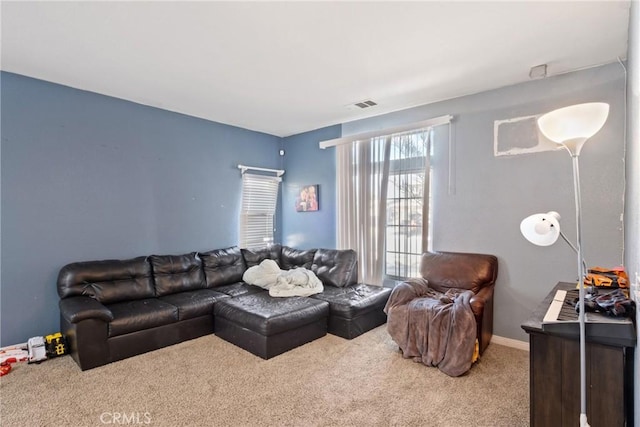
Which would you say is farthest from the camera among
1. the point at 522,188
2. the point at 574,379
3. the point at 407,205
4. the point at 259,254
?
the point at 259,254

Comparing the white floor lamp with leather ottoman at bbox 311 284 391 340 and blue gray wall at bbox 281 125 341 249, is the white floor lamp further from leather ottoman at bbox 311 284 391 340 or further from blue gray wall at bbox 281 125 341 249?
blue gray wall at bbox 281 125 341 249

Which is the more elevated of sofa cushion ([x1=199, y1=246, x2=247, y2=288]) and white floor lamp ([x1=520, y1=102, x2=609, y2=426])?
white floor lamp ([x1=520, y1=102, x2=609, y2=426])

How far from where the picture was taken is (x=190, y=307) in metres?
3.42

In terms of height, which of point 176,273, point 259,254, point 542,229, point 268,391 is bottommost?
point 268,391

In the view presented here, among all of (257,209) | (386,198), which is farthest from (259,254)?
(386,198)

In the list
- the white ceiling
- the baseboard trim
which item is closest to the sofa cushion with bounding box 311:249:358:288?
the baseboard trim

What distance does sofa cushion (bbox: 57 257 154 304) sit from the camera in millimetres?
3168

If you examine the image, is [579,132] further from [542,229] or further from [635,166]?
[542,229]

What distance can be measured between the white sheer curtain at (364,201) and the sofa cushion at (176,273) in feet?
6.59

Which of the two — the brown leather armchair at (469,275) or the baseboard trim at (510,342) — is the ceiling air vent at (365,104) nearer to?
the brown leather armchair at (469,275)

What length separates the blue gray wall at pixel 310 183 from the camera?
4996 millimetres

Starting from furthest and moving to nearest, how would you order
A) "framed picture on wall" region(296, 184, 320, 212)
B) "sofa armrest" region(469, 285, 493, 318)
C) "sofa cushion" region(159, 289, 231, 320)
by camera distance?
"framed picture on wall" region(296, 184, 320, 212) → "sofa cushion" region(159, 289, 231, 320) → "sofa armrest" region(469, 285, 493, 318)

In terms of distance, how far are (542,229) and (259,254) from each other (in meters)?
3.73

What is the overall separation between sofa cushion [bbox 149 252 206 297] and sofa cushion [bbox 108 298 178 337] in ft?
1.04
